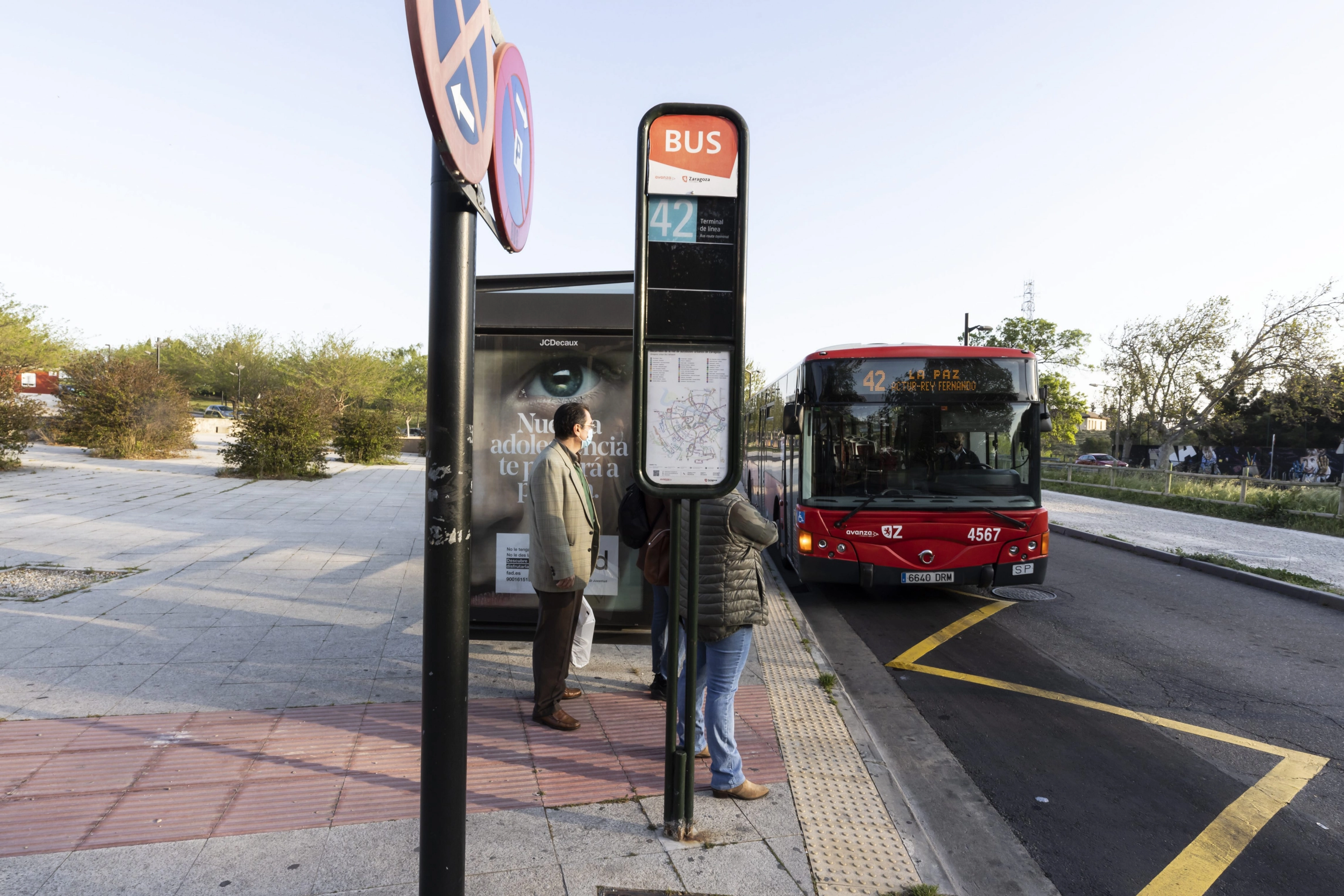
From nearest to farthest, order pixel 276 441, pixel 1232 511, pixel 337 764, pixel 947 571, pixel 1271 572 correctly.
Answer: pixel 337 764, pixel 947 571, pixel 1271 572, pixel 1232 511, pixel 276 441

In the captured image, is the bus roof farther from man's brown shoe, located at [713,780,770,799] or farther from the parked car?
the parked car

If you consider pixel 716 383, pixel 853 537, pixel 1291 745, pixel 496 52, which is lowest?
pixel 1291 745

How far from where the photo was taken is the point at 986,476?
24.3 feet

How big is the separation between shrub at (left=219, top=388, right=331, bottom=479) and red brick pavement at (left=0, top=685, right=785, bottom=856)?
16658 millimetres

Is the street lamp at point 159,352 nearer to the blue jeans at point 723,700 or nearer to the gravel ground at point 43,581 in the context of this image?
the gravel ground at point 43,581

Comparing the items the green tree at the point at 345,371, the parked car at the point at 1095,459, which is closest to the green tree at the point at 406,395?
the green tree at the point at 345,371

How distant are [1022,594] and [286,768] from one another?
7729mm

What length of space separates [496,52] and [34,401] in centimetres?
2330

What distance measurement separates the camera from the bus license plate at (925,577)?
7164mm

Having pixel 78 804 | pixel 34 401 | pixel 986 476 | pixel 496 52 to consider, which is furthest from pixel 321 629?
pixel 34 401

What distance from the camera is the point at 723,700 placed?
3396 mm

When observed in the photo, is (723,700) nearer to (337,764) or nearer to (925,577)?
(337,764)

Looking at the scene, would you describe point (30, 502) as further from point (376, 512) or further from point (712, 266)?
point (712, 266)

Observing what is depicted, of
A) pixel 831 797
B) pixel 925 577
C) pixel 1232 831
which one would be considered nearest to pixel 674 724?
pixel 831 797
